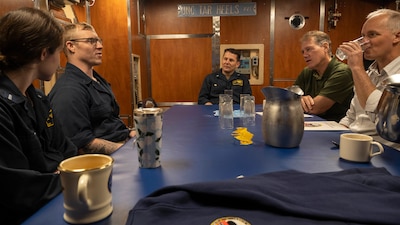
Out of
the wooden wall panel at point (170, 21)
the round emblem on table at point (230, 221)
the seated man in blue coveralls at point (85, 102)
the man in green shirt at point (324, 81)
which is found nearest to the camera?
the round emblem on table at point (230, 221)

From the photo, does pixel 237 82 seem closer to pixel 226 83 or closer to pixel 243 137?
pixel 226 83

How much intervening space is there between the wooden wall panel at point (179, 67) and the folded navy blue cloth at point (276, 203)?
13.0 feet

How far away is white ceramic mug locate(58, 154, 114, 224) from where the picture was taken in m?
0.58

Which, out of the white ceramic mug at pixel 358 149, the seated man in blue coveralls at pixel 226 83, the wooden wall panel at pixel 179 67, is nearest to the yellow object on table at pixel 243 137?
the white ceramic mug at pixel 358 149

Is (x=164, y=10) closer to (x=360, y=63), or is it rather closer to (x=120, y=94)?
(x=120, y=94)

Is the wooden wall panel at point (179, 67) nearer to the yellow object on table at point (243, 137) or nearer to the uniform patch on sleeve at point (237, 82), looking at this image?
the uniform patch on sleeve at point (237, 82)

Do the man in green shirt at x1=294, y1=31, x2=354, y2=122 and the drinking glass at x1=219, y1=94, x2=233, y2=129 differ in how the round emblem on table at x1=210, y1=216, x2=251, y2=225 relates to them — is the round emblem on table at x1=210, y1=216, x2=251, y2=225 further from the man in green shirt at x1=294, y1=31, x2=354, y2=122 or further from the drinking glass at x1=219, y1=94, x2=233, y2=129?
the man in green shirt at x1=294, y1=31, x2=354, y2=122

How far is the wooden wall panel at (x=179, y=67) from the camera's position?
452 centimetres

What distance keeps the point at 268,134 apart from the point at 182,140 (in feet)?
1.25

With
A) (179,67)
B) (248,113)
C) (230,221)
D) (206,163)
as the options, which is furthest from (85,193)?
(179,67)

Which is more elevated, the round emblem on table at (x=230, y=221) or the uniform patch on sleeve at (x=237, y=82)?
the uniform patch on sleeve at (x=237, y=82)

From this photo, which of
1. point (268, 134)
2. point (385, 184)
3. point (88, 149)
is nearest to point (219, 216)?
point (385, 184)

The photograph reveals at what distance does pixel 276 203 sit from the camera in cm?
58

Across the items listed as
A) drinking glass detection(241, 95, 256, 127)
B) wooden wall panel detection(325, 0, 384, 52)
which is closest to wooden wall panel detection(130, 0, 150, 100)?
drinking glass detection(241, 95, 256, 127)
